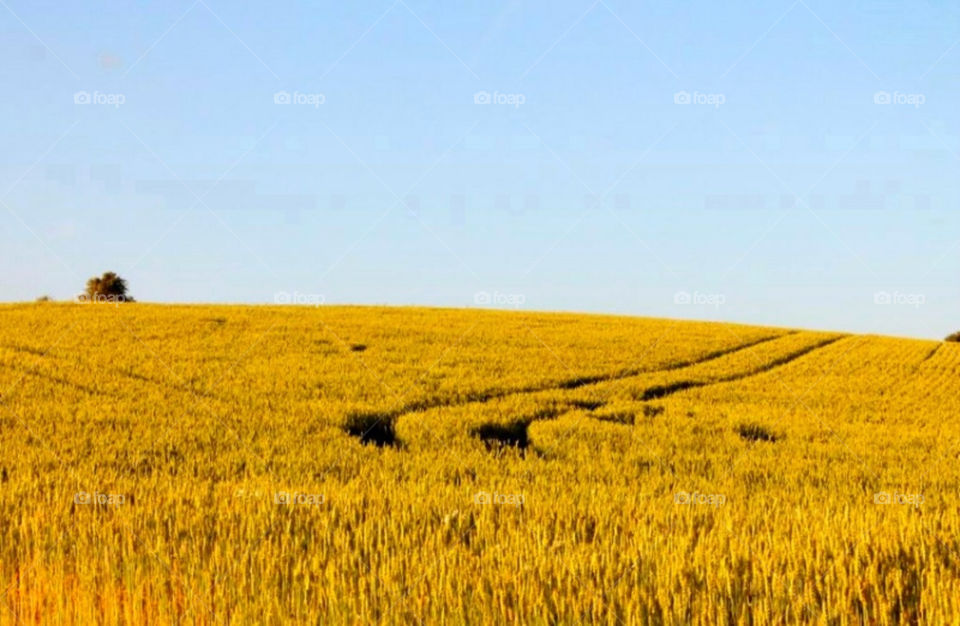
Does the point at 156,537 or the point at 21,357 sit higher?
the point at 21,357

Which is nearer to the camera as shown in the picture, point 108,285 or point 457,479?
point 457,479

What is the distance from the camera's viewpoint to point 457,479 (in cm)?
1127

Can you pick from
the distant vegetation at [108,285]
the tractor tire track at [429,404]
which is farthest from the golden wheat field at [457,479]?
the distant vegetation at [108,285]

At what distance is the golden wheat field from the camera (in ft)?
15.4

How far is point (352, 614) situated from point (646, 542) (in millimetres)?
2310

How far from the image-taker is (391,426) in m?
15.4

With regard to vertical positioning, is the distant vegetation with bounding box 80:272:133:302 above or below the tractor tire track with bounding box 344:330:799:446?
above

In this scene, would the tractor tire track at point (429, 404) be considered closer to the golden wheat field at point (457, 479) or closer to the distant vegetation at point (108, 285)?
the golden wheat field at point (457, 479)

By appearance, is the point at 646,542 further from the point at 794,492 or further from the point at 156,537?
the point at 794,492

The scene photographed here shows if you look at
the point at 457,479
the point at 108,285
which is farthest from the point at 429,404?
the point at 108,285

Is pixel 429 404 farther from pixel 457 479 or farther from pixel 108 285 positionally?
pixel 108 285

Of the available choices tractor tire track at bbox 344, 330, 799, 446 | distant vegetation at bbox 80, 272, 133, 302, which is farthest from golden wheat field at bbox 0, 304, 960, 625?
distant vegetation at bbox 80, 272, 133, 302

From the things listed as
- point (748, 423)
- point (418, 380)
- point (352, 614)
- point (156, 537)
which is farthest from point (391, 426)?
point (352, 614)

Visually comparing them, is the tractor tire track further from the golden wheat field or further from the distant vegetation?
the distant vegetation
